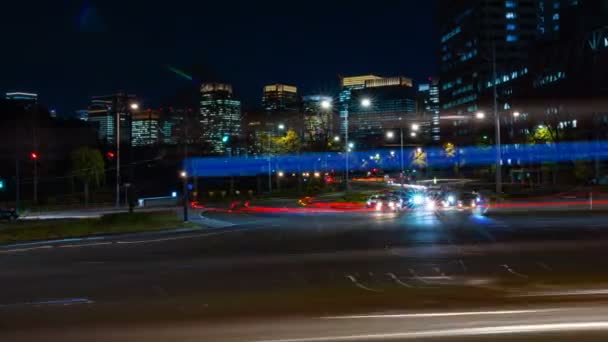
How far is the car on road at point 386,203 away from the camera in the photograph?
140 feet

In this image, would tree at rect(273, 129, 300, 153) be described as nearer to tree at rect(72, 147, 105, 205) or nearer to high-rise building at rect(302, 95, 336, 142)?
high-rise building at rect(302, 95, 336, 142)

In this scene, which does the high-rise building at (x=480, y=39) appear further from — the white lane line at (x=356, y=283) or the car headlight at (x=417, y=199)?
the white lane line at (x=356, y=283)

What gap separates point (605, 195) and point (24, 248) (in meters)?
39.2

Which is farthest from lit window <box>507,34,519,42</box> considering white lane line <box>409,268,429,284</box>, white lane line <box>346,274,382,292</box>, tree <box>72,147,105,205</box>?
white lane line <box>346,274,382,292</box>

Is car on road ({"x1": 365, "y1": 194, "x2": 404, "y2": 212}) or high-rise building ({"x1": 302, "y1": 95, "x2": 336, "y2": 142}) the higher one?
high-rise building ({"x1": 302, "y1": 95, "x2": 336, "y2": 142})

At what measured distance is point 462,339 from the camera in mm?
8391

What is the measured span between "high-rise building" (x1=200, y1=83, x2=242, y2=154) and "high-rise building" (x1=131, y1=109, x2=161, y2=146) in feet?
20.1

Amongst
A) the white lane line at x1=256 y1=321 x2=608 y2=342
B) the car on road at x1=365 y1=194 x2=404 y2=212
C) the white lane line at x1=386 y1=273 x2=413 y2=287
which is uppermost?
the car on road at x1=365 y1=194 x2=404 y2=212

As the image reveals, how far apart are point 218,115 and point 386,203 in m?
44.8

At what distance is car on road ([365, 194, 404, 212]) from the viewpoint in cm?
4256

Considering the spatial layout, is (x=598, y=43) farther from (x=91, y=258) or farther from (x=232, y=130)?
A: (x=91, y=258)

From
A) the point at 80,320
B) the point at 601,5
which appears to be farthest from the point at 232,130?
the point at 80,320

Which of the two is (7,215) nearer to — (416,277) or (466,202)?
(466,202)

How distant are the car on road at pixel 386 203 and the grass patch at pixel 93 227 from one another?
51.2 feet
